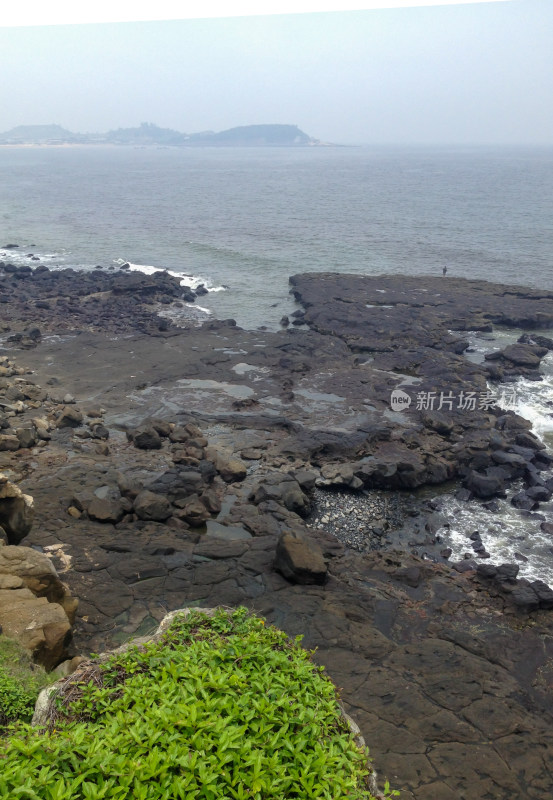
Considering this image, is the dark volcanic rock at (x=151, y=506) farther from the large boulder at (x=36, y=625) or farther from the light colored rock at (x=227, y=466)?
the large boulder at (x=36, y=625)

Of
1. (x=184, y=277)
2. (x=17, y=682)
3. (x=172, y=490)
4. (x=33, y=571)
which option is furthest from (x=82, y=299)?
(x=17, y=682)

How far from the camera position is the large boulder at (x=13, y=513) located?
1325cm

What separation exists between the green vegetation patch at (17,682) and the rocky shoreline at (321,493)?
9.75ft

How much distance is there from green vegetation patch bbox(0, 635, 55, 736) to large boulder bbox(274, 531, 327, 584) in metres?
6.75

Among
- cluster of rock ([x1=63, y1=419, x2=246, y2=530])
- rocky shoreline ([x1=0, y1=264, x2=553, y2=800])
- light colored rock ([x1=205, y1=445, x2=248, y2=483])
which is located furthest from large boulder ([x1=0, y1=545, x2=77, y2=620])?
light colored rock ([x1=205, y1=445, x2=248, y2=483])

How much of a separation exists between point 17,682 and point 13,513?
627cm

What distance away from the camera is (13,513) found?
1348 cm

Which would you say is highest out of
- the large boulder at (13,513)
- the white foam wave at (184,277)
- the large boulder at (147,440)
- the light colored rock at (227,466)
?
the white foam wave at (184,277)

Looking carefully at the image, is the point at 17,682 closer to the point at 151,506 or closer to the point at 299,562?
the point at 299,562

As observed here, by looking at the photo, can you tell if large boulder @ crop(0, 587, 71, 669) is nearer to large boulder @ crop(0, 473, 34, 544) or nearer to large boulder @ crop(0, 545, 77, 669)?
large boulder @ crop(0, 545, 77, 669)

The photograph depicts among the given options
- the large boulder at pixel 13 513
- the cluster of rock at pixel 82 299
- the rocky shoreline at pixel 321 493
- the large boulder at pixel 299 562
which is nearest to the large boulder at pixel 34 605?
the rocky shoreline at pixel 321 493

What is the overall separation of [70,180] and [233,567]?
146 metres

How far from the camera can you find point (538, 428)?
2542 cm

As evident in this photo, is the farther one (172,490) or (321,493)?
(321,493)
